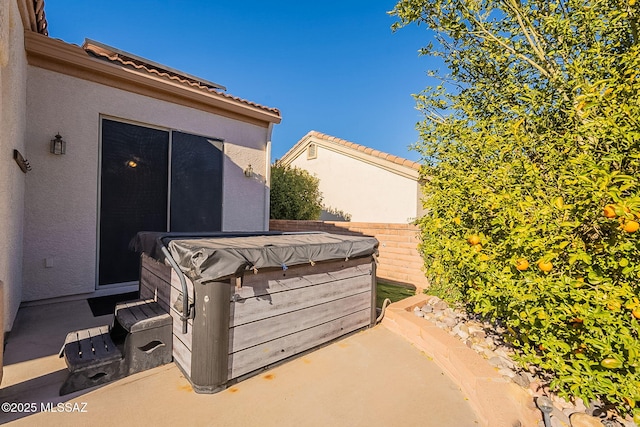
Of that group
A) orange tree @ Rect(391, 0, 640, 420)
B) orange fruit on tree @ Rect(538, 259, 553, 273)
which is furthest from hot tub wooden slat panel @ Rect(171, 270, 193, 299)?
orange fruit on tree @ Rect(538, 259, 553, 273)

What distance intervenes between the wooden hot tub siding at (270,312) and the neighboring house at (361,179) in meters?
6.28

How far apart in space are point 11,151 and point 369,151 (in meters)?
10.3

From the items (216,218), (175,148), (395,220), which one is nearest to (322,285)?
(216,218)

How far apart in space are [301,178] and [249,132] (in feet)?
16.9

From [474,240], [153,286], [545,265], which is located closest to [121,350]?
[153,286]

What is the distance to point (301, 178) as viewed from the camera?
12.7 meters

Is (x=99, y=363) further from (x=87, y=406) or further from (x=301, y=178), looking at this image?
(x=301, y=178)

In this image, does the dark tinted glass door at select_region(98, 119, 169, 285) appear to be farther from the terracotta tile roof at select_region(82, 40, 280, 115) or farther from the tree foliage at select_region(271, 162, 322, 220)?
the tree foliage at select_region(271, 162, 322, 220)

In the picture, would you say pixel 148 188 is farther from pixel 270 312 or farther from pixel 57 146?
pixel 270 312

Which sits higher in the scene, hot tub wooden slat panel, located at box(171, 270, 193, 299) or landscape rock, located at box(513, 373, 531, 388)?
hot tub wooden slat panel, located at box(171, 270, 193, 299)

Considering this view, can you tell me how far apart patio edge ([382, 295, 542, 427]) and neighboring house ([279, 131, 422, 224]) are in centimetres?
607

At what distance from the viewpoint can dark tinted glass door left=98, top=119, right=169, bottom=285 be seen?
18.3ft

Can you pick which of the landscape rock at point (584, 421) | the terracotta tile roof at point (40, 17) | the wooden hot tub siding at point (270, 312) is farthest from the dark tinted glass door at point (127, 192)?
the landscape rock at point (584, 421)

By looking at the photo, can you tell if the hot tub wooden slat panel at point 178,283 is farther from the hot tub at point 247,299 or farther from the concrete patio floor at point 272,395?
the concrete patio floor at point 272,395
